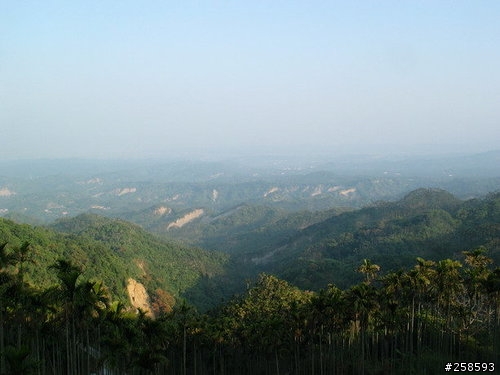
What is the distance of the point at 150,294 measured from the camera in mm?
128000

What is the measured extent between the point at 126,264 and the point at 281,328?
282ft

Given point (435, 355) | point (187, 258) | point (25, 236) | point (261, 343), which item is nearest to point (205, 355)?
point (261, 343)

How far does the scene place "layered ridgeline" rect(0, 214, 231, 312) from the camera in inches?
3905

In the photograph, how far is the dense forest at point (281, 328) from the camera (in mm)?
38000

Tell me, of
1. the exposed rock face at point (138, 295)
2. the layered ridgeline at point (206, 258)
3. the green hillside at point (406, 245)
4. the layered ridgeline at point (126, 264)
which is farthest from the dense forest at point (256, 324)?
the green hillside at point (406, 245)

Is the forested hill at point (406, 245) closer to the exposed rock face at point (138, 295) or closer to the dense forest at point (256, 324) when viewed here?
the dense forest at point (256, 324)

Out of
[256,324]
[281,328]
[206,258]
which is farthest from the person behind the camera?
[206,258]

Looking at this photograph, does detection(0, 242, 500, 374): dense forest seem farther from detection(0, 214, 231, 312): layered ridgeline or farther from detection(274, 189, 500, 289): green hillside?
detection(274, 189, 500, 289): green hillside

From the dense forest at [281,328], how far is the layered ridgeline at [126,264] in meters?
24.0

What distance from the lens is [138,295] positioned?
11912 centimetres

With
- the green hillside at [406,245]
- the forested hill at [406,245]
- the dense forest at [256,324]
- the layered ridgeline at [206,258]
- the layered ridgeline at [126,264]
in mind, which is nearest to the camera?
the dense forest at [256,324]

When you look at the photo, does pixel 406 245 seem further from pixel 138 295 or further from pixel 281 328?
pixel 281 328

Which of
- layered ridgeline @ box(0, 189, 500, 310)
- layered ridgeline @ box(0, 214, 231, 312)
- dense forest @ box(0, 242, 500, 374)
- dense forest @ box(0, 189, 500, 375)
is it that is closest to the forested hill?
layered ridgeline @ box(0, 189, 500, 310)

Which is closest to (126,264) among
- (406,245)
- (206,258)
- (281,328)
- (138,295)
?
(138,295)
